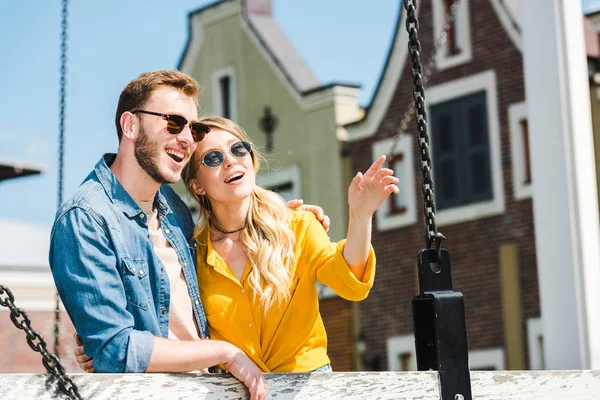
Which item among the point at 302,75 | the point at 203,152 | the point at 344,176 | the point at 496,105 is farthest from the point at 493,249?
the point at 203,152

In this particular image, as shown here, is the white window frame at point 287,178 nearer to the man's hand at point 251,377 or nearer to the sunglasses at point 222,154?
the sunglasses at point 222,154

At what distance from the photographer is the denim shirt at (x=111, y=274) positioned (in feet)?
8.85

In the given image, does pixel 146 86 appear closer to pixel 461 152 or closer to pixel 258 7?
pixel 461 152

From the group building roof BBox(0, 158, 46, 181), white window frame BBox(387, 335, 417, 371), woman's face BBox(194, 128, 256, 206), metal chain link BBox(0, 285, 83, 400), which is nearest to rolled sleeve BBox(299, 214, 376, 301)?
woman's face BBox(194, 128, 256, 206)

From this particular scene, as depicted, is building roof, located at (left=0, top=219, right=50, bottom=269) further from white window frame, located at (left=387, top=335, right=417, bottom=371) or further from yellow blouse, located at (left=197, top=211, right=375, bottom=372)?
yellow blouse, located at (left=197, top=211, right=375, bottom=372)

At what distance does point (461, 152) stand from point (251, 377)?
14.6 meters

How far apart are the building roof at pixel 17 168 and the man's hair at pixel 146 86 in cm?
1673

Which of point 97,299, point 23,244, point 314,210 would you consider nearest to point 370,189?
point 97,299

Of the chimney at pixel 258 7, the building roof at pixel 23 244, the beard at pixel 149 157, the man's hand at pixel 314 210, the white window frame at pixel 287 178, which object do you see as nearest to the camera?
the beard at pixel 149 157

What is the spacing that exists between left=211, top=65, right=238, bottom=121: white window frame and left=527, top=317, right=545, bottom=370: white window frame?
729cm

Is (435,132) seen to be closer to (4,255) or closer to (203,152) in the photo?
(4,255)

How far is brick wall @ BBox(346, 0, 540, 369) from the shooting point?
15984 mm

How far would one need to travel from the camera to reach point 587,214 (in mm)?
4953

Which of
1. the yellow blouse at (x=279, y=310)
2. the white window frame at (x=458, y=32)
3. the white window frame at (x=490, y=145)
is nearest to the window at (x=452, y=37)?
the white window frame at (x=458, y=32)
